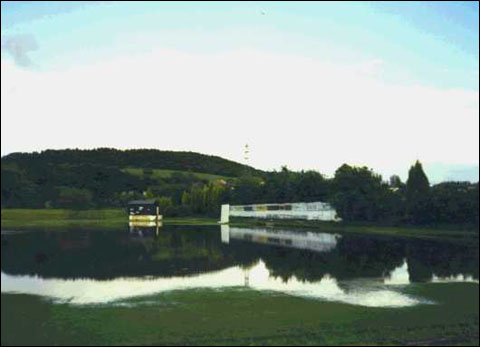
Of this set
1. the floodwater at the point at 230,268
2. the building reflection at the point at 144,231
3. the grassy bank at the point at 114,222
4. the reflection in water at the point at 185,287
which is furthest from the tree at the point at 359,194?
the reflection in water at the point at 185,287

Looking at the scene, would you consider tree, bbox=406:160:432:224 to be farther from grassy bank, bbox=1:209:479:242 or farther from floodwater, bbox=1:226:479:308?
floodwater, bbox=1:226:479:308

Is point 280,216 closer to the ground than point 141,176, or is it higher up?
closer to the ground

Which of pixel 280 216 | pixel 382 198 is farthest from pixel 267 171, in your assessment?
pixel 382 198

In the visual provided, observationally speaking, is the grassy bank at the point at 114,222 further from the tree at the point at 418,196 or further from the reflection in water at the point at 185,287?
the reflection in water at the point at 185,287

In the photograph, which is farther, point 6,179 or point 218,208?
point 218,208

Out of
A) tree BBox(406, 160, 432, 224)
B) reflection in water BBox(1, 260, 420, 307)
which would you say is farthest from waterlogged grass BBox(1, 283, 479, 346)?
Result: tree BBox(406, 160, 432, 224)

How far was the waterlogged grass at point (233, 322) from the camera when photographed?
21.5m

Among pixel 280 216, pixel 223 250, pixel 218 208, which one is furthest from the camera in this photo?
pixel 218 208

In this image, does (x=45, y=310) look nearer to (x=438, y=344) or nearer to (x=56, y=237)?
(x=438, y=344)

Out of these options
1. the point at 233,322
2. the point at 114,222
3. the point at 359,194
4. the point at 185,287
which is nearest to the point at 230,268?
the point at 185,287

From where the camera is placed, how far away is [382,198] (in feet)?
303

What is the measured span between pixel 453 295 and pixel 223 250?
3202cm

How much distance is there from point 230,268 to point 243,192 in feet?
370

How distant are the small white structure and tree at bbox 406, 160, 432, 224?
1820 centimetres
